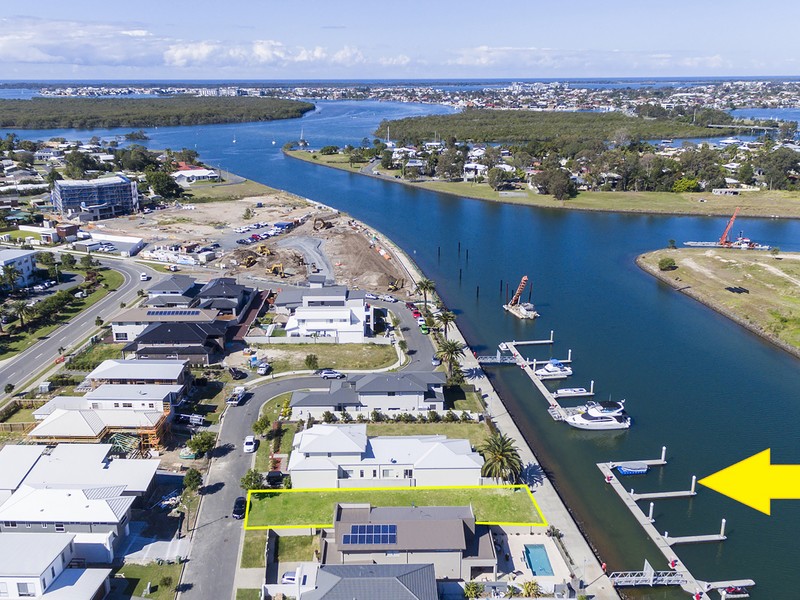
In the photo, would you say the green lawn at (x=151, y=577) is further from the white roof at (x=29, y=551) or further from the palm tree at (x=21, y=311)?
the palm tree at (x=21, y=311)

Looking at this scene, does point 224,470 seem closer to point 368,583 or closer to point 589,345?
point 368,583

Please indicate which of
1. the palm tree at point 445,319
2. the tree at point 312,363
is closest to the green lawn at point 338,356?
the tree at point 312,363

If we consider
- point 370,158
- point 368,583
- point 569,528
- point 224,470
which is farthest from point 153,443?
point 370,158

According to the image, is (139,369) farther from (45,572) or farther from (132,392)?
(45,572)

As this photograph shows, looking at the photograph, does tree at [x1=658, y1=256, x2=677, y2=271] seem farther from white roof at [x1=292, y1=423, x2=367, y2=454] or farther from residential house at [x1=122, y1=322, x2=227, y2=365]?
residential house at [x1=122, y1=322, x2=227, y2=365]

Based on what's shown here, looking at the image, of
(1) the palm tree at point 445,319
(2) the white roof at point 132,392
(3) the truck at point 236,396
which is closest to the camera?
(2) the white roof at point 132,392

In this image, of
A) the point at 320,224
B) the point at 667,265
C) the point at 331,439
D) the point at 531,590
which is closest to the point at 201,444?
the point at 331,439

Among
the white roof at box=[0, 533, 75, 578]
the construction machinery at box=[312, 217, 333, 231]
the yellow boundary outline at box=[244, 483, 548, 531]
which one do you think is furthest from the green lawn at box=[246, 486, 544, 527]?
the construction machinery at box=[312, 217, 333, 231]
